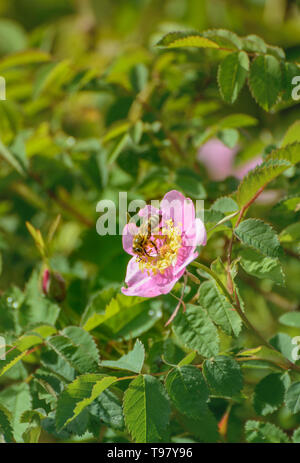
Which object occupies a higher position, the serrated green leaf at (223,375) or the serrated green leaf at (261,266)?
the serrated green leaf at (261,266)

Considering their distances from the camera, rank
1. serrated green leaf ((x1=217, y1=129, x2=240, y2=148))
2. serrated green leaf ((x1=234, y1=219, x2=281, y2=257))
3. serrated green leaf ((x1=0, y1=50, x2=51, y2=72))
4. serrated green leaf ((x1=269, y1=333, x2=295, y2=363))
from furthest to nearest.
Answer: serrated green leaf ((x1=0, y1=50, x2=51, y2=72)) → serrated green leaf ((x1=217, y1=129, x2=240, y2=148)) → serrated green leaf ((x1=269, y1=333, x2=295, y2=363)) → serrated green leaf ((x1=234, y1=219, x2=281, y2=257))

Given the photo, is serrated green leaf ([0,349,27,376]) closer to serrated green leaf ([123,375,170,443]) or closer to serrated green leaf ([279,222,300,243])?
serrated green leaf ([123,375,170,443])

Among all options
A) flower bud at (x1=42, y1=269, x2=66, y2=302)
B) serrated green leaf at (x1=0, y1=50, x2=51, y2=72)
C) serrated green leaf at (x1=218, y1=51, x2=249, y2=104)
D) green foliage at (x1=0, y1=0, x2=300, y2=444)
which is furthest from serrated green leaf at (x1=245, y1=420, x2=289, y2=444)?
serrated green leaf at (x1=0, y1=50, x2=51, y2=72)

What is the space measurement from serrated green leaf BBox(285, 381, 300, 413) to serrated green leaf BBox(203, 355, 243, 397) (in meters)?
0.08

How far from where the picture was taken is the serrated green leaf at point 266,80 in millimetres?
699

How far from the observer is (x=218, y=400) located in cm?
77

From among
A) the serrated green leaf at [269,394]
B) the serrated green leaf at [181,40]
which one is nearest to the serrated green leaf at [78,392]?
the serrated green leaf at [269,394]

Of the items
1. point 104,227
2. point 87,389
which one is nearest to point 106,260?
point 104,227

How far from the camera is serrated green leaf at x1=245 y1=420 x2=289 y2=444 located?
674 millimetres

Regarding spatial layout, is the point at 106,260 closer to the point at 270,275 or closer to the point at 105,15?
the point at 270,275

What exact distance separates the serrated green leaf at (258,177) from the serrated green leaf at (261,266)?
3.0 inches

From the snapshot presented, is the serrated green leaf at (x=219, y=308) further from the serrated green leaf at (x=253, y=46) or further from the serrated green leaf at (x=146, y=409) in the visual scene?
the serrated green leaf at (x=253, y=46)

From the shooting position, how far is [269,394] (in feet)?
2.23
